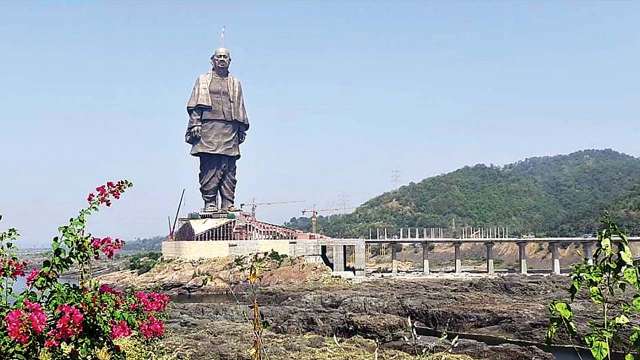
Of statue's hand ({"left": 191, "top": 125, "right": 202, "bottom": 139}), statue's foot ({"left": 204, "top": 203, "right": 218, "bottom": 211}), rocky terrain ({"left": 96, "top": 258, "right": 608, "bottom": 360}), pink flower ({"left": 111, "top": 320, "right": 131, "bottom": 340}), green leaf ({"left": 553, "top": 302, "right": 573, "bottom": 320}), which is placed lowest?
rocky terrain ({"left": 96, "top": 258, "right": 608, "bottom": 360})

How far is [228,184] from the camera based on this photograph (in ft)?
226

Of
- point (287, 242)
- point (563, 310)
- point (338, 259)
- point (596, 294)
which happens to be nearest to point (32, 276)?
point (563, 310)

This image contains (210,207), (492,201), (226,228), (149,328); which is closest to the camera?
(149,328)

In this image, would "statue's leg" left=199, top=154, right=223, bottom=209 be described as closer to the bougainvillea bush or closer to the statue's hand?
the statue's hand

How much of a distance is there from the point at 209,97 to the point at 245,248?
54.0 feet

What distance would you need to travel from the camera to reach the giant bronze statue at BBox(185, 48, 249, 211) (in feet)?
221

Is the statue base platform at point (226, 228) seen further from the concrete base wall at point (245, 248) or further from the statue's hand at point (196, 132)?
the statue's hand at point (196, 132)

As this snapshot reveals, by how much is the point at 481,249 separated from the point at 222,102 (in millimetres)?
50758

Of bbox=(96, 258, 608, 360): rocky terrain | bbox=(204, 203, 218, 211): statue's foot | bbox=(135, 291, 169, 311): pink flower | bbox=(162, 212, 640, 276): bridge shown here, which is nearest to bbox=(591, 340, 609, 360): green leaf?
bbox=(96, 258, 608, 360): rocky terrain

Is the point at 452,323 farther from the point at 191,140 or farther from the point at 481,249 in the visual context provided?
the point at 481,249

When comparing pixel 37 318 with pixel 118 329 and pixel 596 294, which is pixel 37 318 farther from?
pixel 596 294

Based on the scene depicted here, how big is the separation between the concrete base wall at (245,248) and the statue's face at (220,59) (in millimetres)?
18522

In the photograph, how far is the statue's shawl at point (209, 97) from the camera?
67375 mm

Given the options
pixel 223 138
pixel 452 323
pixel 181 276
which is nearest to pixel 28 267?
pixel 452 323
